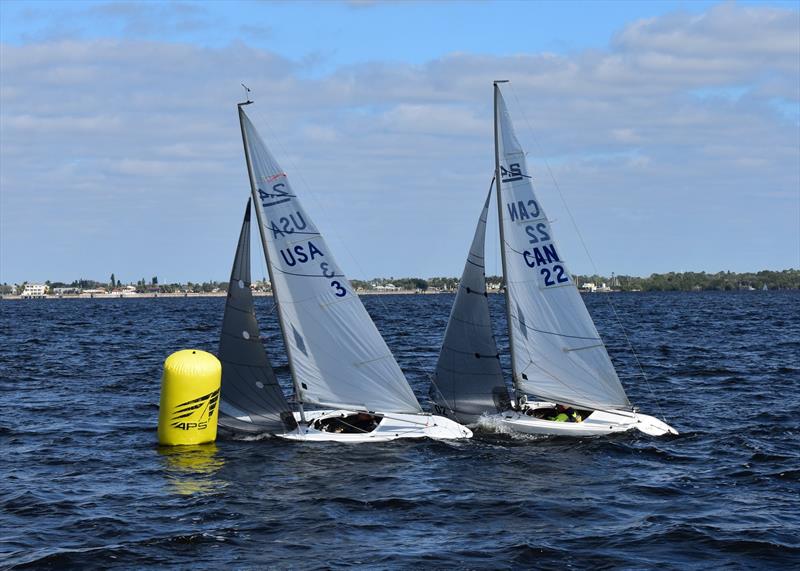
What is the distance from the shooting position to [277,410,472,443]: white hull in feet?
86.9

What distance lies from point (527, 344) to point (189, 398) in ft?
30.4

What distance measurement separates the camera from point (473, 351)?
28266 millimetres

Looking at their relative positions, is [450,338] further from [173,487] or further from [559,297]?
[173,487]

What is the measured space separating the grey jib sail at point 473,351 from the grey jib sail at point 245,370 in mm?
4755

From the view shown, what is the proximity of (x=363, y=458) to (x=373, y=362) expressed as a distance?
9.31 ft

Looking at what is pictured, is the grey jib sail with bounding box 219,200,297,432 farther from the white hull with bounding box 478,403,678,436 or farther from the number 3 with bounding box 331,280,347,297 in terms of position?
the white hull with bounding box 478,403,678,436

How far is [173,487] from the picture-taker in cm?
2250

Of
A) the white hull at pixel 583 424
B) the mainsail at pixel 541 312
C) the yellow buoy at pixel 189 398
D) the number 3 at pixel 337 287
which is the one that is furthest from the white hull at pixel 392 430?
the number 3 at pixel 337 287

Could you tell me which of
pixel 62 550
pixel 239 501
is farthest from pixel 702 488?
pixel 62 550

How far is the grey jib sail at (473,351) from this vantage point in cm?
2816

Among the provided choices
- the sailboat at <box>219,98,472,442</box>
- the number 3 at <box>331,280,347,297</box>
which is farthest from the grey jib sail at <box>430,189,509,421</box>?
the number 3 at <box>331,280,347,297</box>

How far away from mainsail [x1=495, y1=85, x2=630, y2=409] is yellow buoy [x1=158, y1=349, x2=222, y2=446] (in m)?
8.25

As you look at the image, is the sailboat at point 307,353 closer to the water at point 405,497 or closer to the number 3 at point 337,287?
the number 3 at point 337,287

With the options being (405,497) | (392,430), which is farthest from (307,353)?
(405,497)
